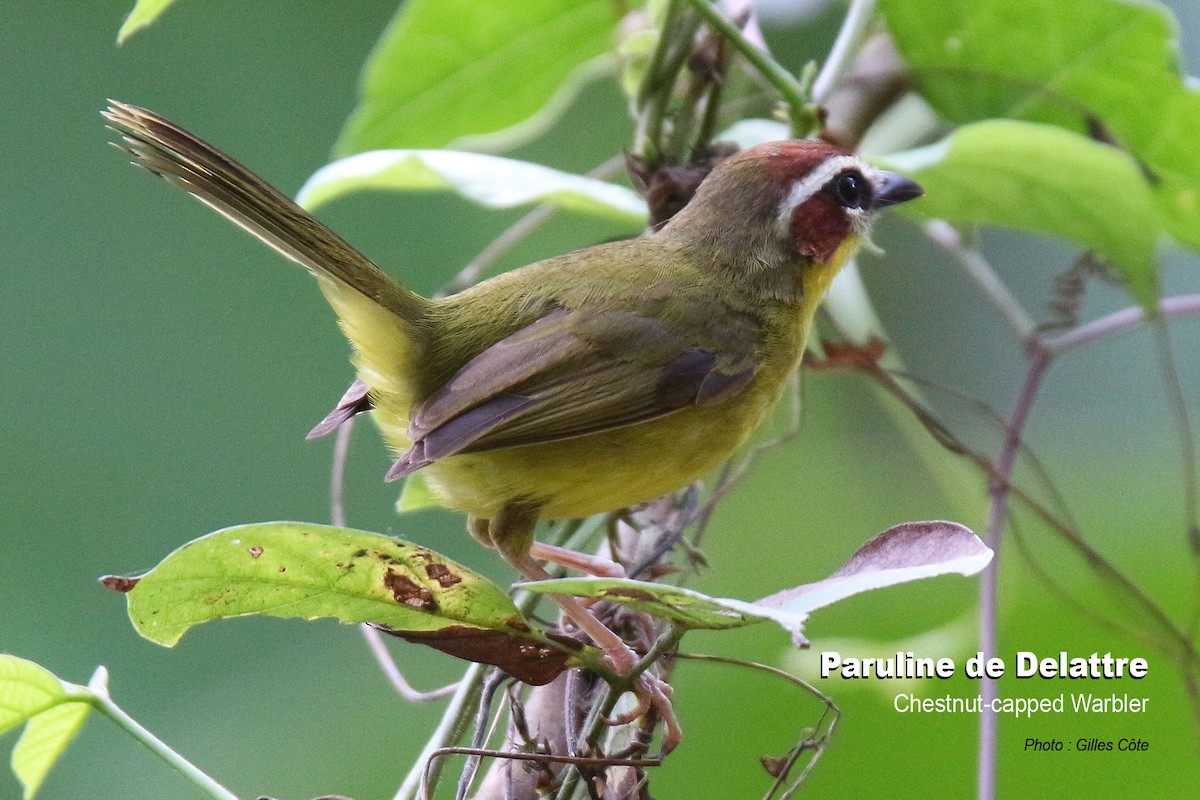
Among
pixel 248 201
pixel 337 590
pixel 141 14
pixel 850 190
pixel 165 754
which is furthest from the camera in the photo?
pixel 850 190

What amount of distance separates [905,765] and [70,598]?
2575 millimetres

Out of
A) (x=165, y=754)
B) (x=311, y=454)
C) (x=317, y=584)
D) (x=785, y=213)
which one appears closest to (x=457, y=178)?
(x=785, y=213)

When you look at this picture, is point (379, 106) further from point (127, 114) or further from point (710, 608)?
point (710, 608)

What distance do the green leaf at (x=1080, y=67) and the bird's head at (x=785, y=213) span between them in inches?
11.9

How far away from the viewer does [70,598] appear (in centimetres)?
386

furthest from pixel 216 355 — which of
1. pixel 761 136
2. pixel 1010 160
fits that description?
pixel 1010 160

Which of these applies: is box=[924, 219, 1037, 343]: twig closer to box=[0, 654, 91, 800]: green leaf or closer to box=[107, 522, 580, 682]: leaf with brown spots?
box=[107, 522, 580, 682]: leaf with brown spots

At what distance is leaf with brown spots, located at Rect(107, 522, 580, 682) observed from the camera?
1.42m

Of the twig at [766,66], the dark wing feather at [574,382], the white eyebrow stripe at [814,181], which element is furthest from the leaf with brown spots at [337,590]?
the white eyebrow stripe at [814,181]

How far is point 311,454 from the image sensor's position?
4520 mm

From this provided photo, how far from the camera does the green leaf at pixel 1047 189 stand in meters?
2.22

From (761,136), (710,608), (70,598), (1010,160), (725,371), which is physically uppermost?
(761,136)

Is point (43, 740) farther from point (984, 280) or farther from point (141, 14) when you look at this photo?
point (984, 280)

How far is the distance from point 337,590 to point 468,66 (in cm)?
170
